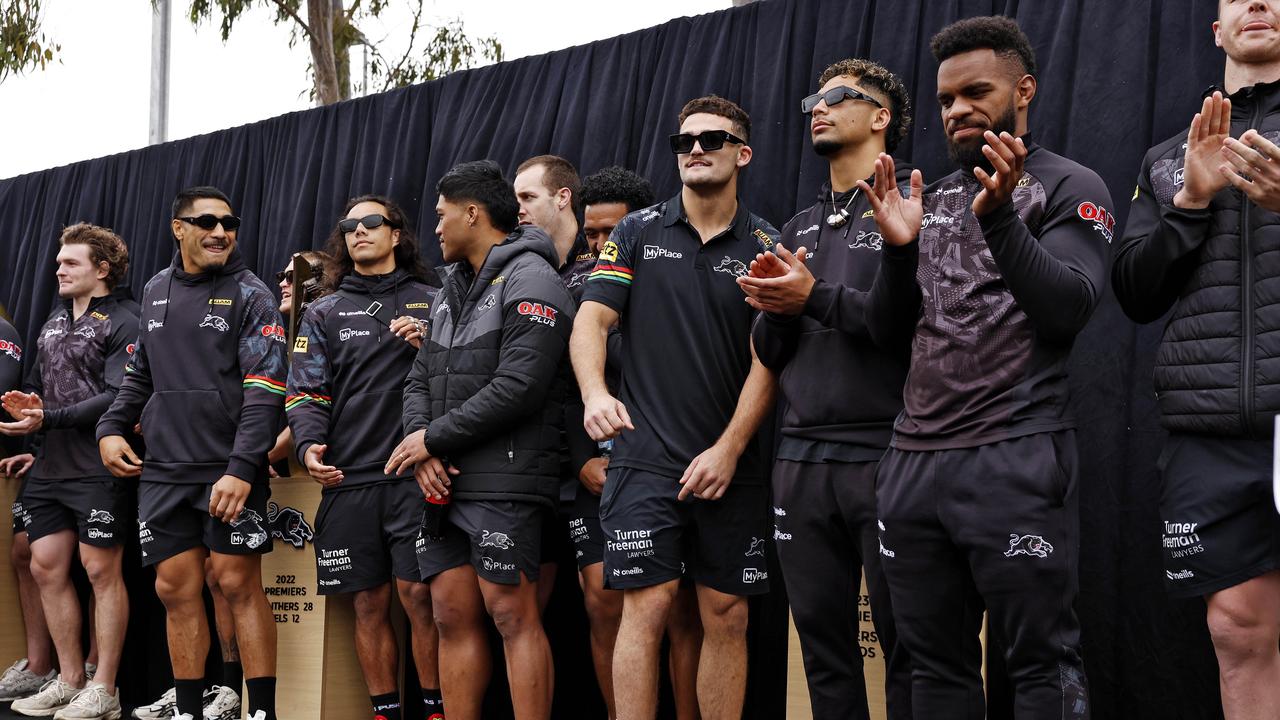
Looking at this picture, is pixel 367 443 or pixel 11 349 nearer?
pixel 367 443

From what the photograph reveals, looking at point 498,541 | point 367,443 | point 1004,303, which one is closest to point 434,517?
point 498,541

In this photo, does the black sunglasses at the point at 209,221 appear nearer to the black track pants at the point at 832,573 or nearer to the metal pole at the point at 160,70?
the black track pants at the point at 832,573

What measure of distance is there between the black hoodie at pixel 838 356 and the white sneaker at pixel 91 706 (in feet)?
11.0

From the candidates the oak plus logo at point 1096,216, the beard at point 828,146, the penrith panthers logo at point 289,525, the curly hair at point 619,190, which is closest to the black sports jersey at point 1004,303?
the oak plus logo at point 1096,216

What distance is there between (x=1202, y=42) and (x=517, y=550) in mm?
2310

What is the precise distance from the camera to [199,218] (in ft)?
15.0

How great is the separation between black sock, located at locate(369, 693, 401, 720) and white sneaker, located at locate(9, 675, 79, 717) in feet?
5.99

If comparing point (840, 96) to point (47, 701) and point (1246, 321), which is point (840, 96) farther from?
point (47, 701)

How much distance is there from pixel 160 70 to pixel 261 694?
614cm

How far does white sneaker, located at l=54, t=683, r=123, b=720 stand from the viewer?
4836mm

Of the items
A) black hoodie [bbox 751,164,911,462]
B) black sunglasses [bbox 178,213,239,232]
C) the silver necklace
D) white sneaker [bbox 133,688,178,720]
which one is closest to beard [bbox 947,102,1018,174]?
black hoodie [bbox 751,164,911,462]

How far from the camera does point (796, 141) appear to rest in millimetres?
4113

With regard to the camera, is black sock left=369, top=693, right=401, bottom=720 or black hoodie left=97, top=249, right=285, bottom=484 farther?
black hoodie left=97, top=249, right=285, bottom=484

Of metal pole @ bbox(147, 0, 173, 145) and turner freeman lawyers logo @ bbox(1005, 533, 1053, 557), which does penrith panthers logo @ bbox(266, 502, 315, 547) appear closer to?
turner freeman lawyers logo @ bbox(1005, 533, 1053, 557)
